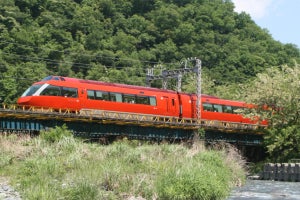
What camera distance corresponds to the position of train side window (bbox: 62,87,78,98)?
118 feet

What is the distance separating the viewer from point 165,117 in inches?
Result: 1732

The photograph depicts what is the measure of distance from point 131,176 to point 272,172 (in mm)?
23204

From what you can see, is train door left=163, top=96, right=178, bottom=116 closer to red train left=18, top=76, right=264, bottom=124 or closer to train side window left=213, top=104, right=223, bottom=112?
red train left=18, top=76, right=264, bottom=124

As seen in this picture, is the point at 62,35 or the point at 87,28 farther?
the point at 87,28

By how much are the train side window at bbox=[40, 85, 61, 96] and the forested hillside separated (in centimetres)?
3458

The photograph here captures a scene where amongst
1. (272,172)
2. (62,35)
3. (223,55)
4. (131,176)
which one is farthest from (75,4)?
(131,176)

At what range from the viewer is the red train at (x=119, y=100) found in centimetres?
3566

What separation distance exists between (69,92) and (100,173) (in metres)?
18.8

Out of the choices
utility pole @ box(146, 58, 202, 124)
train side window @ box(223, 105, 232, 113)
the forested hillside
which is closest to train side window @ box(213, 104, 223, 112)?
train side window @ box(223, 105, 232, 113)

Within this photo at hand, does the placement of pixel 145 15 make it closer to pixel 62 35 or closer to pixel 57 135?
pixel 62 35

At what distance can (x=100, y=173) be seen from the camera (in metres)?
18.3

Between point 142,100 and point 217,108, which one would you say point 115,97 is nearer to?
point 142,100

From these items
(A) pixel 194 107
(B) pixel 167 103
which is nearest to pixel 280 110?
(A) pixel 194 107

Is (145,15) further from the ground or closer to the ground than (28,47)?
further from the ground
